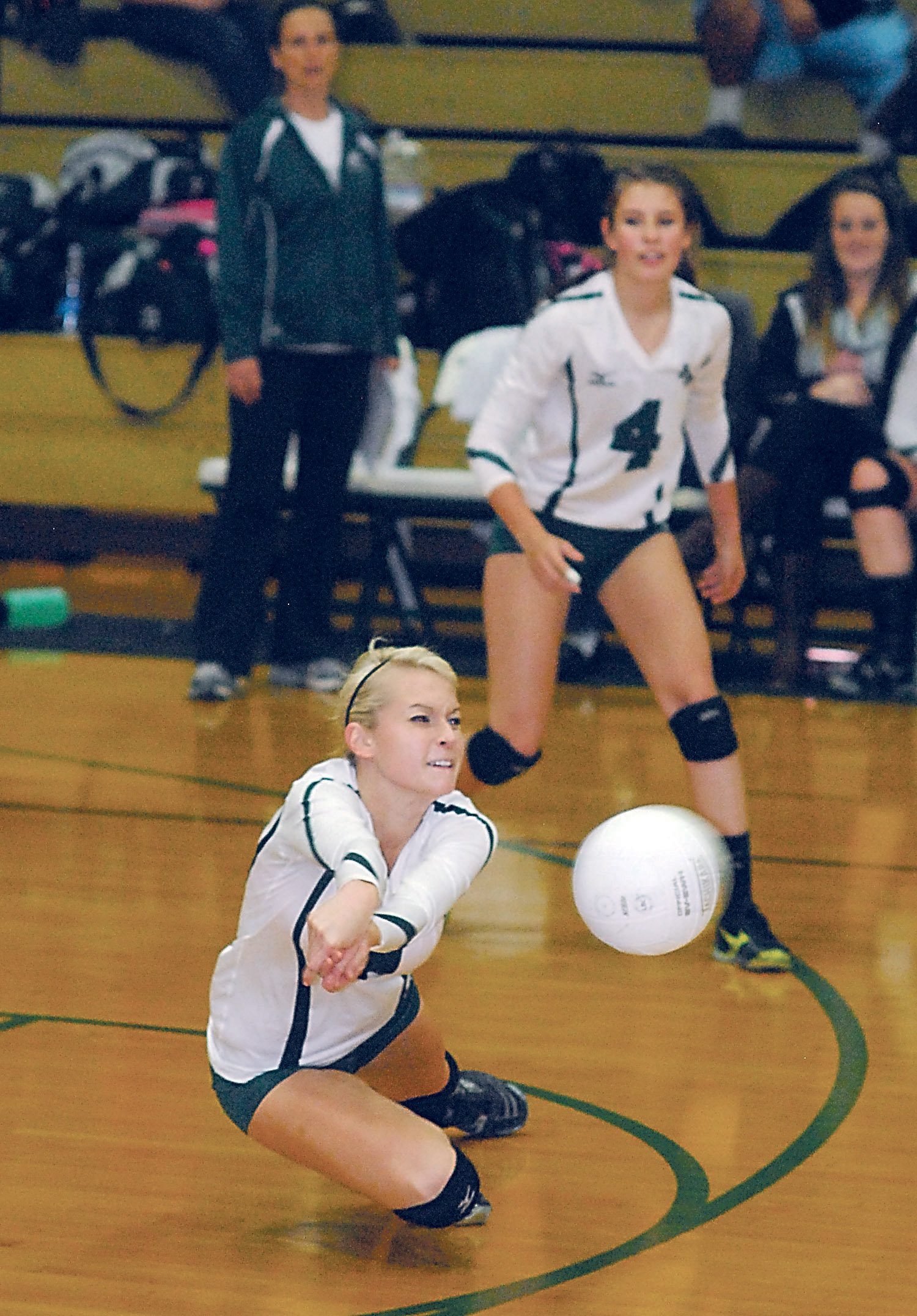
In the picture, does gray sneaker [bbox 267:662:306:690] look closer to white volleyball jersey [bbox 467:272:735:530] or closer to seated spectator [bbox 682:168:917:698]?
seated spectator [bbox 682:168:917:698]

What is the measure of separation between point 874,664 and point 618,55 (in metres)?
4.17

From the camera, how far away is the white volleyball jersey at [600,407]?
3.88 metres

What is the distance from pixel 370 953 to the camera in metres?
2.40

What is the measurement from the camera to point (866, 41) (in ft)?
29.4

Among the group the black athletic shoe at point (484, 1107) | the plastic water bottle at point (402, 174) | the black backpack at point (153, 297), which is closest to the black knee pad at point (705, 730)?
the black athletic shoe at point (484, 1107)

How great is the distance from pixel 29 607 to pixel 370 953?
267 centimetres

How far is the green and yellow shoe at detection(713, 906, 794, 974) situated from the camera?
12.5 feet

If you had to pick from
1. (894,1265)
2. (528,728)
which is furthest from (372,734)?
(528,728)

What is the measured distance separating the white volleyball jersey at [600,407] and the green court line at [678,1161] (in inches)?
42.5

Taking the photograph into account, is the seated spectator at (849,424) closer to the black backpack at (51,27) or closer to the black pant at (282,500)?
the black pant at (282,500)

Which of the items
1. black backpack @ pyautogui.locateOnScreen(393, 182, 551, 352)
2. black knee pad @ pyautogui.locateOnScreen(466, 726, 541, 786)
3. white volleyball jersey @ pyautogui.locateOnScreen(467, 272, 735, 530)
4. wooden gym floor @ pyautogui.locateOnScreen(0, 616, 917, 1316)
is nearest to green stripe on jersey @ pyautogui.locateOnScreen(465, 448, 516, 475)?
white volleyball jersey @ pyautogui.locateOnScreen(467, 272, 735, 530)

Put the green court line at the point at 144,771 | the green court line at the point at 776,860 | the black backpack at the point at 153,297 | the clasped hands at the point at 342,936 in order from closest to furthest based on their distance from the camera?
the clasped hands at the point at 342,936
the green court line at the point at 776,860
the green court line at the point at 144,771
the black backpack at the point at 153,297

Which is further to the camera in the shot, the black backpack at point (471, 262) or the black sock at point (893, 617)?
the black backpack at point (471, 262)

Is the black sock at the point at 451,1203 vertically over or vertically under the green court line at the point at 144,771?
over
